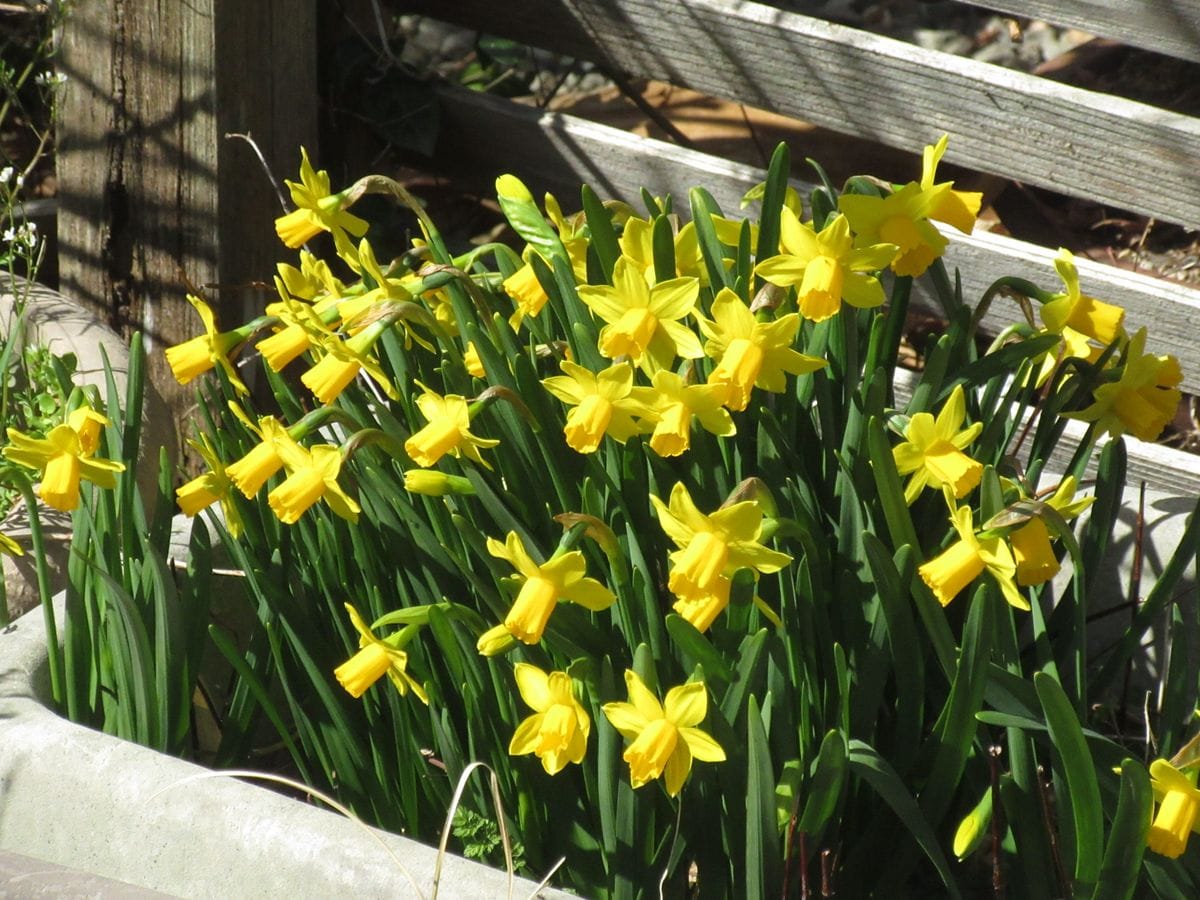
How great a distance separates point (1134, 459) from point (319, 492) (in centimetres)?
159

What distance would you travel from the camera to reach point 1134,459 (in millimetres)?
2227

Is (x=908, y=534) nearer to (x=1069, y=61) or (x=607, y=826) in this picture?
(x=607, y=826)

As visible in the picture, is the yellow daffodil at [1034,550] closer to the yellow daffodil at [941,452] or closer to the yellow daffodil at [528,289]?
the yellow daffodil at [941,452]

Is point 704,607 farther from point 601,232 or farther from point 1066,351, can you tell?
point 1066,351

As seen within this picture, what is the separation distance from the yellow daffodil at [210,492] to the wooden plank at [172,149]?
3.42 ft

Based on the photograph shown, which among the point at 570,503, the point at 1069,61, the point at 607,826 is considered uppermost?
the point at 1069,61

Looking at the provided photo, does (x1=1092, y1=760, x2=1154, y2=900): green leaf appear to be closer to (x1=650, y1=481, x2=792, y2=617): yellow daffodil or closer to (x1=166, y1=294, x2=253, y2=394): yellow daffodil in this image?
(x1=650, y1=481, x2=792, y2=617): yellow daffodil

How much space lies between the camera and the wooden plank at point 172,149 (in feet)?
7.22

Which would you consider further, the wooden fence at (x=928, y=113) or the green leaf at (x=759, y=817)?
the wooden fence at (x=928, y=113)

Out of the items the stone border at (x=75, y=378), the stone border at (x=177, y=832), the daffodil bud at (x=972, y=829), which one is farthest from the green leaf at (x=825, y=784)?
the stone border at (x=75, y=378)

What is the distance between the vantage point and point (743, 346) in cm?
111

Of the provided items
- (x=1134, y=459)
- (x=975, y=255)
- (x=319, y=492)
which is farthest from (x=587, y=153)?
(x=319, y=492)

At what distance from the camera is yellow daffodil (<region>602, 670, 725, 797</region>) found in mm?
1016

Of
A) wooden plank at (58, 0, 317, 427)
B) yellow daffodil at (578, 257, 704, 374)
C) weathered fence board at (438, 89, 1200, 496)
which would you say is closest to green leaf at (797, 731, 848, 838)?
yellow daffodil at (578, 257, 704, 374)
